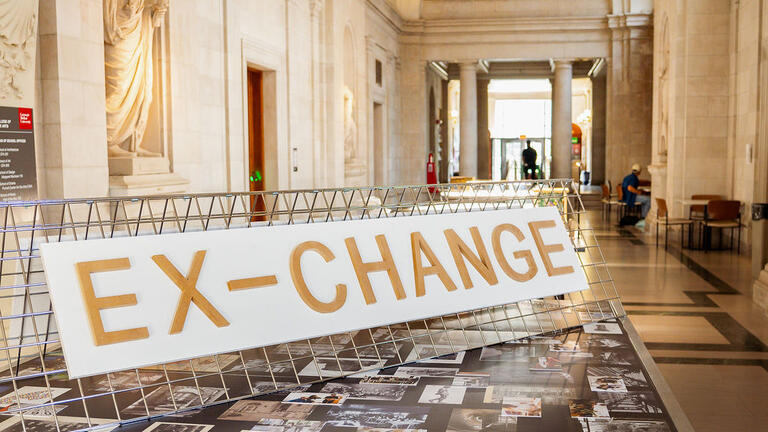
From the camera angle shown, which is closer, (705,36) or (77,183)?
(77,183)

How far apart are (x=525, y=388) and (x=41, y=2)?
4.83 metres

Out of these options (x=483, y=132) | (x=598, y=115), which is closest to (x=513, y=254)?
(x=598, y=115)

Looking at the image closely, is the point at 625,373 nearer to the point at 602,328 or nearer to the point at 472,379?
the point at 472,379

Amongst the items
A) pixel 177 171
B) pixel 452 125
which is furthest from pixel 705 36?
pixel 452 125

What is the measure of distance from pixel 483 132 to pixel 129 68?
30691mm

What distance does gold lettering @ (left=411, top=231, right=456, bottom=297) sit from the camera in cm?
503

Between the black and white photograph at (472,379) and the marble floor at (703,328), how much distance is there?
121 centimetres

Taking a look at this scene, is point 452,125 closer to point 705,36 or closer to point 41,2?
point 705,36

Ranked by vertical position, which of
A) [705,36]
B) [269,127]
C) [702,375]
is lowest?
[702,375]

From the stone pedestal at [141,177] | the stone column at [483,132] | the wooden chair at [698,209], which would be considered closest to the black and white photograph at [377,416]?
the stone pedestal at [141,177]

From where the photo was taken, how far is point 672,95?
1444cm

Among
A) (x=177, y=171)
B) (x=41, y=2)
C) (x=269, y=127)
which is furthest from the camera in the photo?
(x=269, y=127)

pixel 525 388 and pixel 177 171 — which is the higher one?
pixel 177 171

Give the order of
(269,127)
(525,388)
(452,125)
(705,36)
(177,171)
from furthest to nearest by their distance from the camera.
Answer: (452,125) → (705,36) → (269,127) → (177,171) → (525,388)
